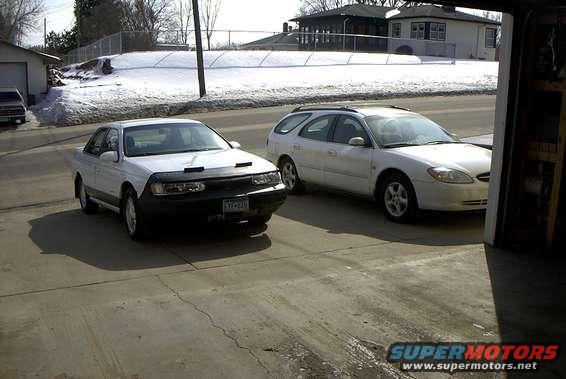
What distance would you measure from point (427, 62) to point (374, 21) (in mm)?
16873

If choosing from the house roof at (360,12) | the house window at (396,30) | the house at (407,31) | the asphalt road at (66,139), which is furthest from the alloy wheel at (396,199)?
the house window at (396,30)

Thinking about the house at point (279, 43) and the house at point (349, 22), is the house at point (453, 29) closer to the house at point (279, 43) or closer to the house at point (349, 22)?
the house at point (349, 22)

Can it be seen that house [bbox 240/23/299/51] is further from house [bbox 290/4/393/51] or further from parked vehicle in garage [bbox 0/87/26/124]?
parked vehicle in garage [bbox 0/87/26/124]

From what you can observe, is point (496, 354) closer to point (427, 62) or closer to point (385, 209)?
point (385, 209)

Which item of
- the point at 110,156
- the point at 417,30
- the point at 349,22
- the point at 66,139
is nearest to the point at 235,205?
the point at 110,156

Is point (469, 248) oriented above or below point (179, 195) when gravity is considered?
below

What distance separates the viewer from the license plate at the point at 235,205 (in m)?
7.68

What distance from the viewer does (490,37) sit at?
61.8 m

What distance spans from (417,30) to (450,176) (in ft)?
178

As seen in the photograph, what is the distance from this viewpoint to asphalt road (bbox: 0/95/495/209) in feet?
43.5

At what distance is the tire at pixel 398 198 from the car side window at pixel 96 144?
414cm

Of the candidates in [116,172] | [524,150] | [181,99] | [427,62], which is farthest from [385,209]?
[427,62]

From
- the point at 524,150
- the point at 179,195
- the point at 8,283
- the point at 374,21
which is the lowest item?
the point at 8,283

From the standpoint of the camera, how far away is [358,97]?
35094 millimetres
